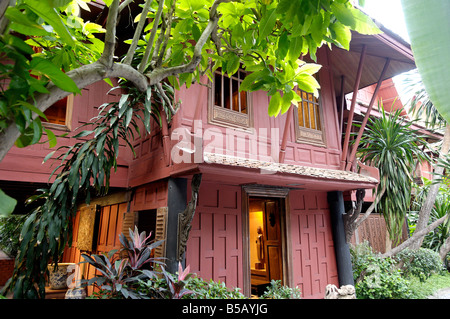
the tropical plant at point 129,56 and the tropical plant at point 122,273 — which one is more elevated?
the tropical plant at point 129,56

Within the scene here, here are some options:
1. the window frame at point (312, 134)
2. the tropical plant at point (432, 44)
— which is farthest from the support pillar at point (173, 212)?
the tropical plant at point (432, 44)

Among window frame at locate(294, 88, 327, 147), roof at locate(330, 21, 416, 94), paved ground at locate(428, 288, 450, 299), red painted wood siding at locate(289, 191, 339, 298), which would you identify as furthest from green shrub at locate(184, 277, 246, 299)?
paved ground at locate(428, 288, 450, 299)

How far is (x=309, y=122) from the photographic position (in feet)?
21.3

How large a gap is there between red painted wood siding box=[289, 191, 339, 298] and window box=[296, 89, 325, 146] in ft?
4.01

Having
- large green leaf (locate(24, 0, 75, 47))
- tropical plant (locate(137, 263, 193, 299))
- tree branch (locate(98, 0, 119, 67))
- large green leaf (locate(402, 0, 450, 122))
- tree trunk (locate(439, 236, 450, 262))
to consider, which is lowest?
tropical plant (locate(137, 263, 193, 299))

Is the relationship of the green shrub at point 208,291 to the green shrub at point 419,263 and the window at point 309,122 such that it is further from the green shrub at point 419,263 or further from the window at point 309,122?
the green shrub at point 419,263

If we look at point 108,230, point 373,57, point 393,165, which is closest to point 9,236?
point 108,230

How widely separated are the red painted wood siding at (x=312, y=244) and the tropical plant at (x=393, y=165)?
65.0 inches

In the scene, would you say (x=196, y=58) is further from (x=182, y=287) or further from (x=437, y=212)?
(x=437, y=212)

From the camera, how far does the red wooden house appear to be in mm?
4324

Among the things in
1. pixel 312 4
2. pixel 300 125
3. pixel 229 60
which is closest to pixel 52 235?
pixel 229 60

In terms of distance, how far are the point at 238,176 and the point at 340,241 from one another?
3.51m

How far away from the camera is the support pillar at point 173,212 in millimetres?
4023

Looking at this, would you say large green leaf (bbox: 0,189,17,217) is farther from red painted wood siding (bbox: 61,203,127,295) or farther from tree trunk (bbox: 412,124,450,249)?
tree trunk (bbox: 412,124,450,249)
